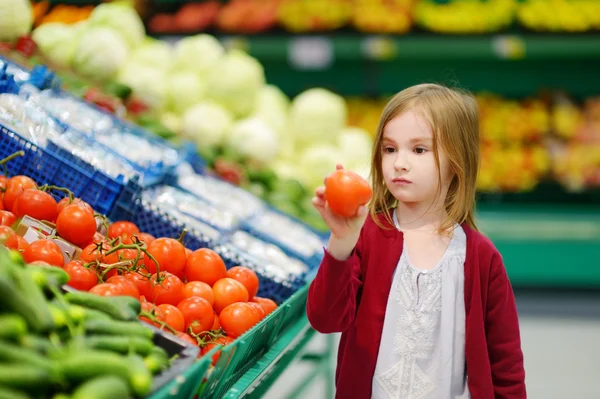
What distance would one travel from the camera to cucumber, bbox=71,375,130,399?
1038mm

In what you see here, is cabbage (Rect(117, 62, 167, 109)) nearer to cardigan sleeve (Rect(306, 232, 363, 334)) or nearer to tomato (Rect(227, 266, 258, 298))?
tomato (Rect(227, 266, 258, 298))

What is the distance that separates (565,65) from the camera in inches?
263

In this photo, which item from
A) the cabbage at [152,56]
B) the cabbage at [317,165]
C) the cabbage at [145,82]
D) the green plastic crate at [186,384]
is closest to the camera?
the green plastic crate at [186,384]

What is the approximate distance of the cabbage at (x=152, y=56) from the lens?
14.2ft

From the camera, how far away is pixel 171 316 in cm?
163

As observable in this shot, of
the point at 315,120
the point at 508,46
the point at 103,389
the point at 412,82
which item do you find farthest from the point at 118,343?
the point at 412,82

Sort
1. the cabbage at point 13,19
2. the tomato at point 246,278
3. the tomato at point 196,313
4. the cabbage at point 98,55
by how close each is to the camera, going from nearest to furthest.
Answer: the tomato at point 196,313 → the tomato at point 246,278 → the cabbage at point 13,19 → the cabbage at point 98,55

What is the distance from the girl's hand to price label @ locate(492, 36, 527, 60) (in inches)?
188

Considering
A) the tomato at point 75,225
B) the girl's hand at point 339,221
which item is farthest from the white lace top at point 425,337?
the tomato at point 75,225

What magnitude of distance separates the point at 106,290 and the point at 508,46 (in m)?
5.10

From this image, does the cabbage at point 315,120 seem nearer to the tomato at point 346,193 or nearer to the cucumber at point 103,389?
the tomato at point 346,193

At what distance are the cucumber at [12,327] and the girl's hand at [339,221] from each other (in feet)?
2.19

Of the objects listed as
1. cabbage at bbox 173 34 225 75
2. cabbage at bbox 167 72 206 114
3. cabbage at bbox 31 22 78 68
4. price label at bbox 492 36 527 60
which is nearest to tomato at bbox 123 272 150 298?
cabbage at bbox 31 22 78 68

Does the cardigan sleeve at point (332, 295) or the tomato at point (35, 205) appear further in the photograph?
the tomato at point (35, 205)
